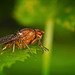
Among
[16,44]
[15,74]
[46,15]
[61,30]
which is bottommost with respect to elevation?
[15,74]

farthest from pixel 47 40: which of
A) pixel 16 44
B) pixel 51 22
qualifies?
pixel 16 44

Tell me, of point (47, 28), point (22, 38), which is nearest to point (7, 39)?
point (22, 38)

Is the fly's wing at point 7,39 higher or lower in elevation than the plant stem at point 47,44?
higher

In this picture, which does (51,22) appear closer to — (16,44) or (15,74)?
(16,44)

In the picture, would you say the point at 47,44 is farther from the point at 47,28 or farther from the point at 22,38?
the point at 22,38

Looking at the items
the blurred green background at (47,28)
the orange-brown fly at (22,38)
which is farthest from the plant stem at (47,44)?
the orange-brown fly at (22,38)

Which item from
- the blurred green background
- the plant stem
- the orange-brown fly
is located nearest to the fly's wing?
the orange-brown fly

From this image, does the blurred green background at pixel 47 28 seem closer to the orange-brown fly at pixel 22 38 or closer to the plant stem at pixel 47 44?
the plant stem at pixel 47 44

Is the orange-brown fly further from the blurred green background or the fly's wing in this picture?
the blurred green background
